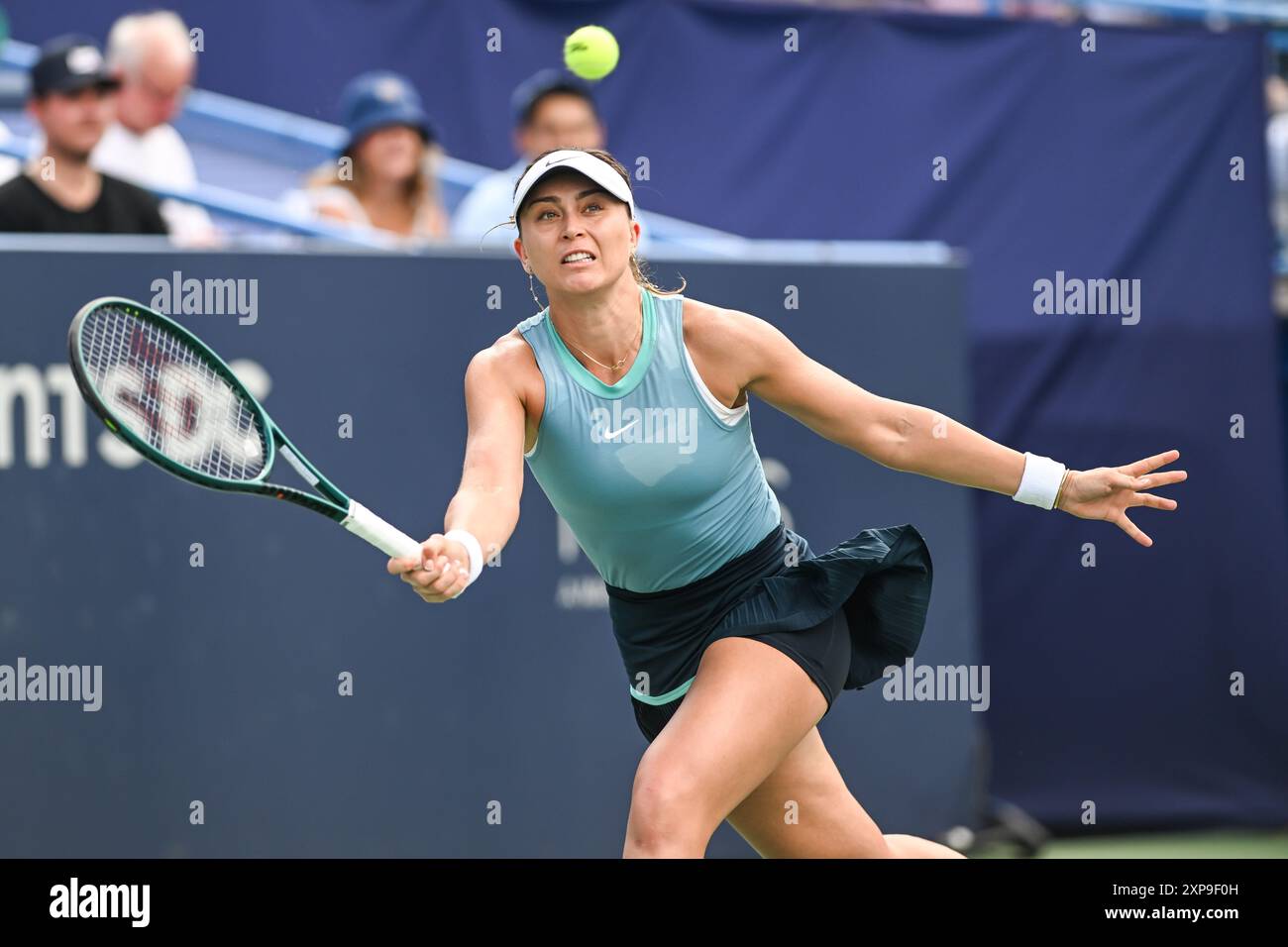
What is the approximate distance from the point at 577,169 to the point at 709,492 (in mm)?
698

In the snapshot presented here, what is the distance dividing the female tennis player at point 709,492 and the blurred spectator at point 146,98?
291 centimetres

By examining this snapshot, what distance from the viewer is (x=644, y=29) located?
6.67m

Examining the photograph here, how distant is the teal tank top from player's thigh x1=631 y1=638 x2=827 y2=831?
233 mm

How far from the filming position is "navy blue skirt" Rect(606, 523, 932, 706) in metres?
3.72

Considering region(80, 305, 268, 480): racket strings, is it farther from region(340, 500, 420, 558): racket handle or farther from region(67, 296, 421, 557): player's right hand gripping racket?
region(340, 500, 420, 558): racket handle

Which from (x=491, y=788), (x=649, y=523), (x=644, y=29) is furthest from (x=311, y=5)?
(x=649, y=523)

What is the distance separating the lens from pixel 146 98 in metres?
6.26

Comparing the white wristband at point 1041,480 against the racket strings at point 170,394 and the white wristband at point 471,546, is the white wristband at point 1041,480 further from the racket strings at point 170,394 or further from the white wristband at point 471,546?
the racket strings at point 170,394

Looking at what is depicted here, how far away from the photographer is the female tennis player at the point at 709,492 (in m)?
3.52
